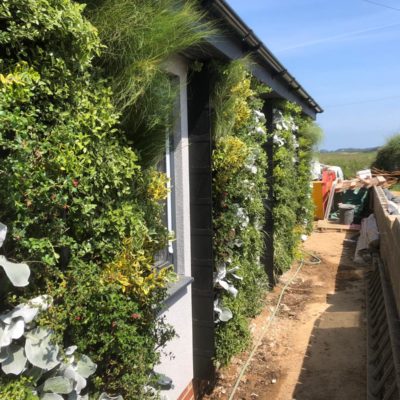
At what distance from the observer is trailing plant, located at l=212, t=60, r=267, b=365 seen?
12.8 feet

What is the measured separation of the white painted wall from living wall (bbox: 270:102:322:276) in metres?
2.82

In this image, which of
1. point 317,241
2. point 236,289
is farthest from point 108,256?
point 317,241

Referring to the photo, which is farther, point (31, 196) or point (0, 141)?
point (31, 196)

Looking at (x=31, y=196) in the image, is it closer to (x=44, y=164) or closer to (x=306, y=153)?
(x=44, y=164)

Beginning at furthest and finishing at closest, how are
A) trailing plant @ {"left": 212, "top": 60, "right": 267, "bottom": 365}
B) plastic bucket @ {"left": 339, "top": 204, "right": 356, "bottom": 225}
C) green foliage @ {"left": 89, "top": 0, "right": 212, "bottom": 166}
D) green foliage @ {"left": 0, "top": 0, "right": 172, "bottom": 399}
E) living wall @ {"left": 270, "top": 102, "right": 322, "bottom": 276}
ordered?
plastic bucket @ {"left": 339, "top": 204, "right": 356, "bottom": 225} < living wall @ {"left": 270, "top": 102, "right": 322, "bottom": 276} < trailing plant @ {"left": 212, "top": 60, "right": 267, "bottom": 365} < green foliage @ {"left": 89, "top": 0, "right": 212, "bottom": 166} < green foliage @ {"left": 0, "top": 0, "right": 172, "bottom": 399}

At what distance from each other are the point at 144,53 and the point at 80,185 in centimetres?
83

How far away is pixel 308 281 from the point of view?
811 centimetres

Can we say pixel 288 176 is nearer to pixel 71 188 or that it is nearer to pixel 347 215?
pixel 71 188

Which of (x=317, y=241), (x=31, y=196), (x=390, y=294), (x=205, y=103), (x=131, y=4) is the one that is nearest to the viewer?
(x=31, y=196)

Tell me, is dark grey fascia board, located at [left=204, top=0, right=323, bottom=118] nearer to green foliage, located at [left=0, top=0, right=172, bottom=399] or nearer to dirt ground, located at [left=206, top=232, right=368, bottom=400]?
green foliage, located at [left=0, top=0, right=172, bottom=399]

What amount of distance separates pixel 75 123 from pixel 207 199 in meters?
2.07

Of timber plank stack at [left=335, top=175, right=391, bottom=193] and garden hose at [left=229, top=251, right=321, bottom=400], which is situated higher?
timber plank stack at [left=335, top=175, right=391, bottom=193]

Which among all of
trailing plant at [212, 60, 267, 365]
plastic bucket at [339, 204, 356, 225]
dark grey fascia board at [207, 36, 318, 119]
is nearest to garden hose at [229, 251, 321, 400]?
trailing plant at [212, 60, 267, 365]

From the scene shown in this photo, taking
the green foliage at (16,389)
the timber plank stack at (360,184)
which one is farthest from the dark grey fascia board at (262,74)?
Result: the timber plank stack at (360,184)
